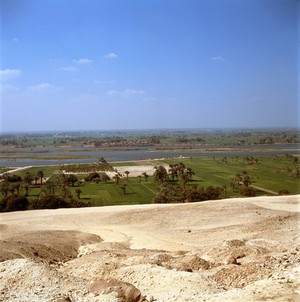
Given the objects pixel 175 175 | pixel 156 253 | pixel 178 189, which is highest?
pixel 156 253

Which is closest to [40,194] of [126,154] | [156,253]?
[156,253]

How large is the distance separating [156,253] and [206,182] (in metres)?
43.7

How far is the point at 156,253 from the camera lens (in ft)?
48.2

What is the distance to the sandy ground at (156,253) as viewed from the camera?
9.81m

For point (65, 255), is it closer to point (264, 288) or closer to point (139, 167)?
point (264, 288)

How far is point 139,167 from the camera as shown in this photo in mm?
75562

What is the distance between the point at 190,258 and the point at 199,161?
231 feet

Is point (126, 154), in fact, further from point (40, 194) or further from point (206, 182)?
point (40, 194)

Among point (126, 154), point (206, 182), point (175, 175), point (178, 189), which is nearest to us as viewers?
point (178, 189)

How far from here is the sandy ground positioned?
9812mm

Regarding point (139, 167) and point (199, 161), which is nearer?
point (139, 167)

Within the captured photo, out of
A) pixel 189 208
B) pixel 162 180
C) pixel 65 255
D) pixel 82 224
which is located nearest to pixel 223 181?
pixel 162 180

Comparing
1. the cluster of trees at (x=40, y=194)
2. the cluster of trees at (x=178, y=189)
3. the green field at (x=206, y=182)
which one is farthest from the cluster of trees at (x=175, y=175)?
the cluster of trees at (x=40, y=194)

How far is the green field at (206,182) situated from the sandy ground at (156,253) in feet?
70.1
